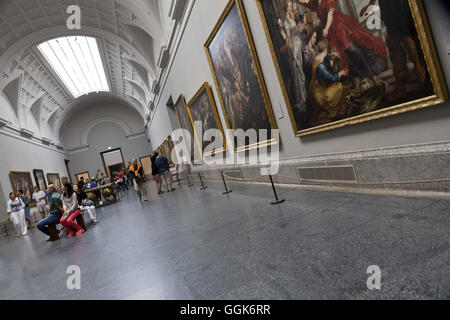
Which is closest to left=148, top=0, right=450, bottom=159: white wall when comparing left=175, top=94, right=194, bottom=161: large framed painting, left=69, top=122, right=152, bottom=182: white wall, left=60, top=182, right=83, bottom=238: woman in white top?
left=175, top=94, right=194, bottom=161: large framed painting

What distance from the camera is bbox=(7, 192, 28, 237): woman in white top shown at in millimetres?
12727

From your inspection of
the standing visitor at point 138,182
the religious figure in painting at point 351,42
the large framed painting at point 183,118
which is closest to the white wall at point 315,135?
the religious figure in painting at point 351,42

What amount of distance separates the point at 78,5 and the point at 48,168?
1504 cm

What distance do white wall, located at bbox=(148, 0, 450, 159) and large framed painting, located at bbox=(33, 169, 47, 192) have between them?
1533 cm

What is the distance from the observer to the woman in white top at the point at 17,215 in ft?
41.8

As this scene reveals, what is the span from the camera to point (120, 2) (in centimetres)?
1338

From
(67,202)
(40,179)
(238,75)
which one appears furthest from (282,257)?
(40,179)

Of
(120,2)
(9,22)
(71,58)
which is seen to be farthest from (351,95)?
(71,58)

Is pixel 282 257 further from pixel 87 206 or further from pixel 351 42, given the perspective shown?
pixel 87 206

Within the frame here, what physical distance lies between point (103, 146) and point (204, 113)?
2853 centimetres

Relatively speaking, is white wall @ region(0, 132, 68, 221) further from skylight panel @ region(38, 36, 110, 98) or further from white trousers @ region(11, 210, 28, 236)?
skylight panel @ region(38, 36, 110, 98)

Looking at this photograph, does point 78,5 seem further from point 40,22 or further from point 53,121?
point 53,121

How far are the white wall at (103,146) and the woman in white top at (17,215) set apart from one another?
22118mm

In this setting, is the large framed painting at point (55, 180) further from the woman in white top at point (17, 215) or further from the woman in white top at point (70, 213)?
the woman in white top at point (70, 213)
